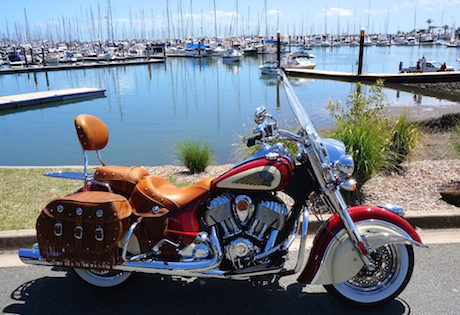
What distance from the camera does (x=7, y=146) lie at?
44.1ft

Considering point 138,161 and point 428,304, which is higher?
point 428,304

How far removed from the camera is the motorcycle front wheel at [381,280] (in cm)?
315

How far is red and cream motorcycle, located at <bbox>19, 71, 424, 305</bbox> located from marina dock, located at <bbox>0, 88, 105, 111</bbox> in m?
20.9

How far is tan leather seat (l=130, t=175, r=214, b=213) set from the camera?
3.11m

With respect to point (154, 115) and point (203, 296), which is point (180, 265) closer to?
point (203, 296)

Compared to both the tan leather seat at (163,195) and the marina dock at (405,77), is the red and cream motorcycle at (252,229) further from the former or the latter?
the marina dock at (405,77)

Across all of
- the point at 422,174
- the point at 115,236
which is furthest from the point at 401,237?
the point at 422,174

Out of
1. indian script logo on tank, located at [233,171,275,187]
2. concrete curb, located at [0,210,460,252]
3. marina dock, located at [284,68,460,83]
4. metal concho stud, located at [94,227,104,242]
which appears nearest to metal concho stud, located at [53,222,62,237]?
Result: metal concho stud, located at [94,227,104,242]

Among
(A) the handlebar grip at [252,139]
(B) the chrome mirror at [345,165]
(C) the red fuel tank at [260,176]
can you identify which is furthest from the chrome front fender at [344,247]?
(A) the handlebar grip at [252,139]

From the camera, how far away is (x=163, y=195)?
10.3 ft

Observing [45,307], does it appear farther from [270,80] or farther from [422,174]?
[270,80]

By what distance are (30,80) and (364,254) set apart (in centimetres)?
3962

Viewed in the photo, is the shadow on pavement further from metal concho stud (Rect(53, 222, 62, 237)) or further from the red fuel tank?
the red fuel tank

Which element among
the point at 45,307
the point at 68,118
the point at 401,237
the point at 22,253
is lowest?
the point at 68,118
